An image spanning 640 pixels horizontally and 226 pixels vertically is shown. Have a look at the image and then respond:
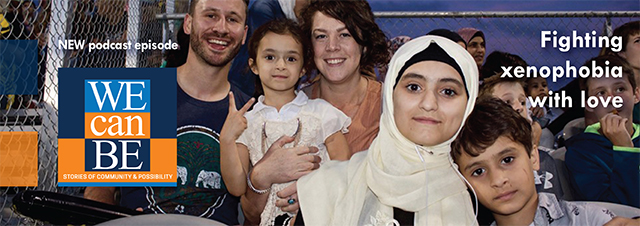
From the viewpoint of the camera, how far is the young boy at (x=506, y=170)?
225 cm

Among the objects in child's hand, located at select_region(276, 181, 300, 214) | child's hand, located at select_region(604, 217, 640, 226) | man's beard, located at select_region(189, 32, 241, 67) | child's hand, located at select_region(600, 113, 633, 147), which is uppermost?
man's beard, located at select_region(189, 32, 241, 67)

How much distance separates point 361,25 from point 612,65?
101cm

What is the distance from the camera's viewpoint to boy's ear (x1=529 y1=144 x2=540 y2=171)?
7.63 feet

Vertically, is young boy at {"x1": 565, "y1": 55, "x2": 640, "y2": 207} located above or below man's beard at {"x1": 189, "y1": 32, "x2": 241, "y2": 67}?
below

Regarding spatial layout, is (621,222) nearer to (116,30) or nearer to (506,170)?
(506,170)

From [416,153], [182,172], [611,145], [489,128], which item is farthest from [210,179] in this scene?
[611,145]

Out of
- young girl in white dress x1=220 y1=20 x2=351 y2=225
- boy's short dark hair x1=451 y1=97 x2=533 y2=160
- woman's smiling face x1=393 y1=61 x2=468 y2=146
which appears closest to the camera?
woman's smiling face x1=393 y1=61 x2=468 y2=146

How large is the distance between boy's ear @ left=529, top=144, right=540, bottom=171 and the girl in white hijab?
1.00 ft

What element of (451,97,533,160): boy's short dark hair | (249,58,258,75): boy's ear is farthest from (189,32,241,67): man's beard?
(451,97,533,160): boy's short dark hair

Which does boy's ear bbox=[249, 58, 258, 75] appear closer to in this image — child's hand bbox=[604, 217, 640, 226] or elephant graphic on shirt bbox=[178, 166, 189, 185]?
elephant graphic on shirt bbox=[178, 166, 189, 185]

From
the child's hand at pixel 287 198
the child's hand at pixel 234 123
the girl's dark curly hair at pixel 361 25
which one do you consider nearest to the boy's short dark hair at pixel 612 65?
the girl's dark curly hair at pixel 361 25

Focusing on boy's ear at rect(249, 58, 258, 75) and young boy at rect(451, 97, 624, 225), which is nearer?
young boy at rect(451, 97, 624, 225)

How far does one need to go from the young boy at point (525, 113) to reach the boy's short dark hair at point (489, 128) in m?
0.03

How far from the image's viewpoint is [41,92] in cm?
241
